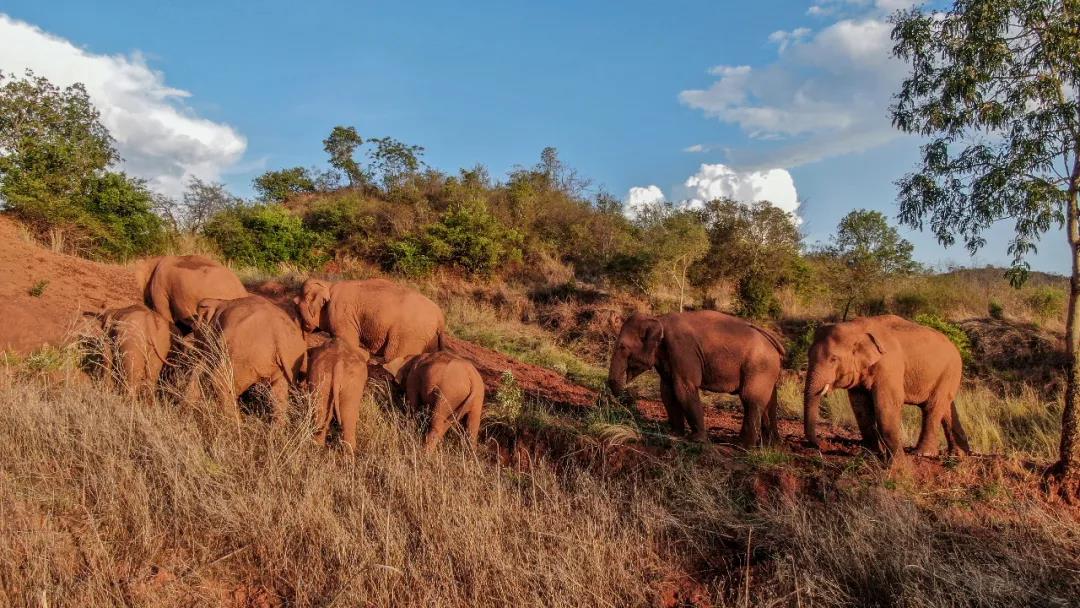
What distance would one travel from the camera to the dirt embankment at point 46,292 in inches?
345

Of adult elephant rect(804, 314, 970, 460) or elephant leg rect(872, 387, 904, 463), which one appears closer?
elephant leg rect(872, 387, 904, 463)

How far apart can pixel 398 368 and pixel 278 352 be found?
5.06 ft

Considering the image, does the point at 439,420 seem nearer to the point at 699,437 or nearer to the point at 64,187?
the point at 699,437

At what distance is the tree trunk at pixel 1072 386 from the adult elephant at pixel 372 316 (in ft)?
24.1

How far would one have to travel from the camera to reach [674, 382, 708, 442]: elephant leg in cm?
732

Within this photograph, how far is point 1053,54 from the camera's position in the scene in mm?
6367

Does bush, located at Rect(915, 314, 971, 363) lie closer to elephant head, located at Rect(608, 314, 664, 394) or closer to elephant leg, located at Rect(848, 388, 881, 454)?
elephant leg, located at Rect(848, 388, 881, 454)

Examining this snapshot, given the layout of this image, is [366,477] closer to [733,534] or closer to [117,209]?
[733,534]

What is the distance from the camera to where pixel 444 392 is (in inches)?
274

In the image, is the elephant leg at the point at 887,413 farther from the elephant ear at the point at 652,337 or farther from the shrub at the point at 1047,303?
the shrub at the point at 1047,303

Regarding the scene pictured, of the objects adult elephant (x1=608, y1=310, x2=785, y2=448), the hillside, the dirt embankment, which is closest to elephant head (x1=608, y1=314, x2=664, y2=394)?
adult elephant (x1=608, y1=310, x2=785, y2=448)

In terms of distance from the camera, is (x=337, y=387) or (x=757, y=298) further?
(x=757, y=298)

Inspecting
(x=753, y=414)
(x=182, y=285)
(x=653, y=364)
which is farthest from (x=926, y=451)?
(x=182, y=285)

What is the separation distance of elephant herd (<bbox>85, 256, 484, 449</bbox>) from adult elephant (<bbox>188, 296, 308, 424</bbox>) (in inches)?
0.4
